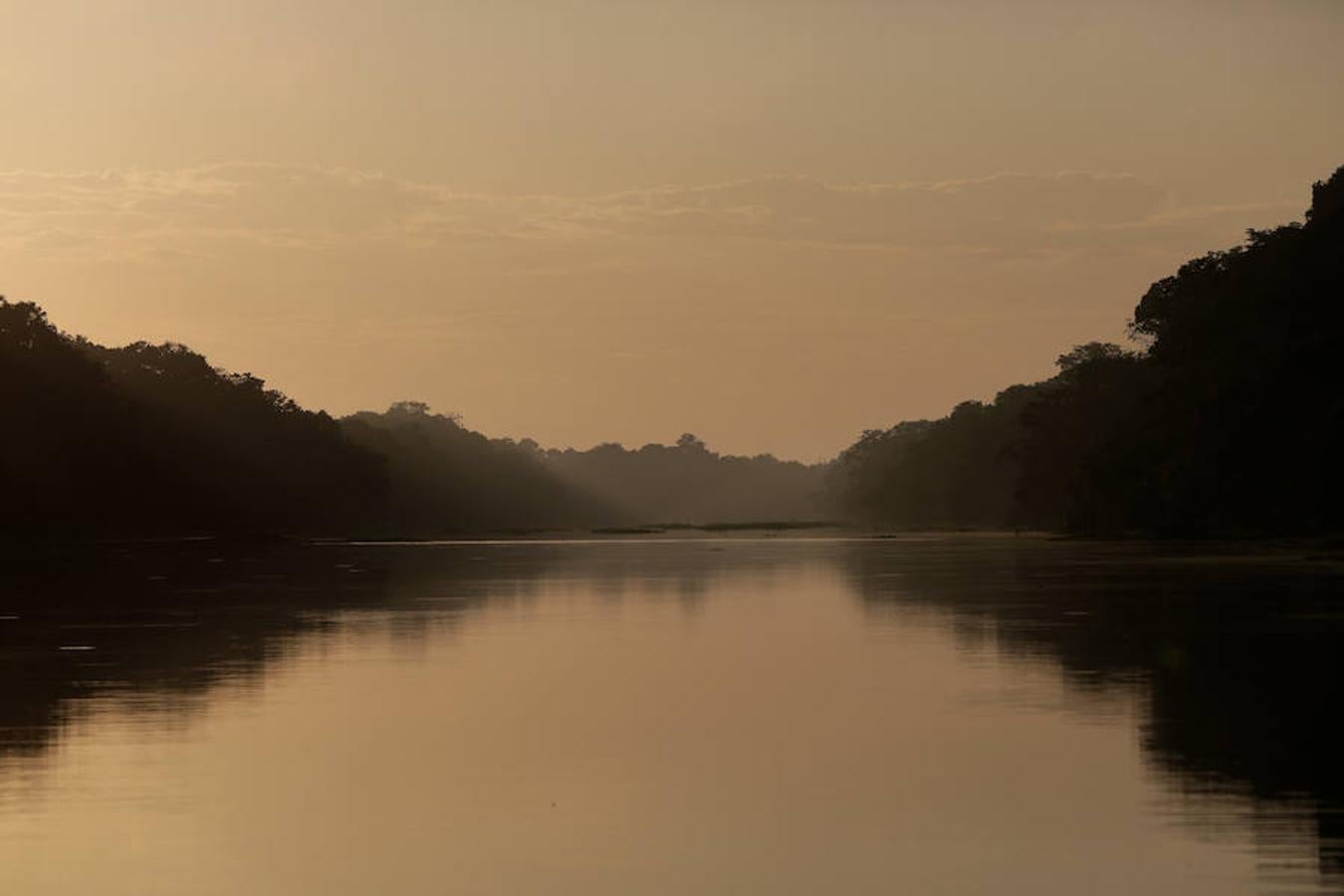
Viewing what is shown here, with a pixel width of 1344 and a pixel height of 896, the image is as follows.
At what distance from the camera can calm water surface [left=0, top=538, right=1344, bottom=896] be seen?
14906 millimetres

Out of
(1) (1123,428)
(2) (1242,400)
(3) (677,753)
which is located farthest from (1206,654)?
(1) (1123,428)

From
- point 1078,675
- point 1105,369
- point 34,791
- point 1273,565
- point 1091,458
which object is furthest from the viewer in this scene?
point 1105,369

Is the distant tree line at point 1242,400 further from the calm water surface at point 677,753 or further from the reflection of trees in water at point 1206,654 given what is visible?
the calm water surface at point 677,753

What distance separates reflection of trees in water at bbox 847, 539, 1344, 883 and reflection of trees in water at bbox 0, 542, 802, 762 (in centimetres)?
964

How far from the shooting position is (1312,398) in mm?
93062

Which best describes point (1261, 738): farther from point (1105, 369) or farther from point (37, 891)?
point (1105, 369)

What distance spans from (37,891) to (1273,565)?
65907 mm

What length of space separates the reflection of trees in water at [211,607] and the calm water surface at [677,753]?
0.23 meters

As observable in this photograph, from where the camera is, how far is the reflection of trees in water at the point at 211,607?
1109 inches

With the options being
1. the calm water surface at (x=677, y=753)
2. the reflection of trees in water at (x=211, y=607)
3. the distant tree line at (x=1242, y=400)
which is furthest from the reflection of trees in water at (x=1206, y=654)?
the distant tree line at (x=1242, y=400)

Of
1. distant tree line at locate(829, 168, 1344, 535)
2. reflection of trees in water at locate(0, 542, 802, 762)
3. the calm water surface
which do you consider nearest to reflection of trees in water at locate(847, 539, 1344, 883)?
the calm water surface

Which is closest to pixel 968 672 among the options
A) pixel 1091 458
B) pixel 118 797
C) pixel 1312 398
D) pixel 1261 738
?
pixel 1261 738

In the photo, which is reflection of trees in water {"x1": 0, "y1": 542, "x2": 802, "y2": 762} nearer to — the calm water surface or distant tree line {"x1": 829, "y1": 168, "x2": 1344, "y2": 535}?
the calm water surface

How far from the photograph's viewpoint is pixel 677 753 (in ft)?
71.1
